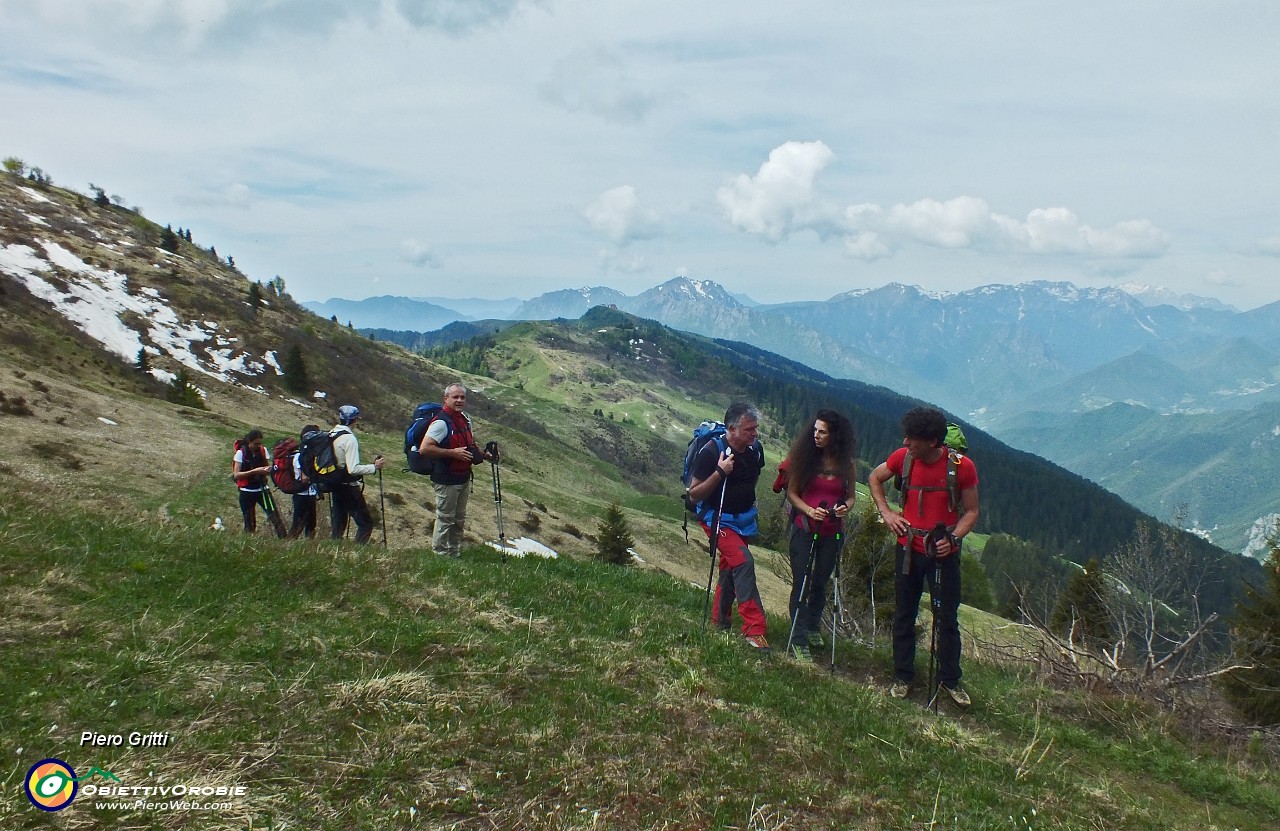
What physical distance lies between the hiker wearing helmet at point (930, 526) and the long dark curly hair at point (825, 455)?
1.36 feet

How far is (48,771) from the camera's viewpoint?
13.7ft

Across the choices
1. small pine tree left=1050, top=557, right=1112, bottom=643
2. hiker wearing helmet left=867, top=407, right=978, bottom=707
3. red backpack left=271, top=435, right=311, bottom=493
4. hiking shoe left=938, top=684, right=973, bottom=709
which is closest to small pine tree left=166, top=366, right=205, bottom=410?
red backpack left=271, top=435, right=311, bottom=493

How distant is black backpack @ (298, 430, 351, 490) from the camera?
1226 centimetres

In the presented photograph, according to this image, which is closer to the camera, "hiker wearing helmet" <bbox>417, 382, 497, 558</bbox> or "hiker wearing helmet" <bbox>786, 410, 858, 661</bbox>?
"hiker wearing helmet" <bbox>786, 410, 858, 661</bbox>

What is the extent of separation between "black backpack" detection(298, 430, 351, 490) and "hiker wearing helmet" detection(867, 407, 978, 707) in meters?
9.28

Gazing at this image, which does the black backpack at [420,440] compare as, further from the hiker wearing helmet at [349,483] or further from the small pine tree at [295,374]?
the small pine tree at [295,374]

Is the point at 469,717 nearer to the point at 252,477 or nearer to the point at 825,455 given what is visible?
the point at 825,455

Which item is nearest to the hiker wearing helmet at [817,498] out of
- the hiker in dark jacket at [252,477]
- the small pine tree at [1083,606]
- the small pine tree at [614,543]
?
the hiker in dark jacket at [252,477]

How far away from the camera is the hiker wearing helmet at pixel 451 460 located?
11.3 meters

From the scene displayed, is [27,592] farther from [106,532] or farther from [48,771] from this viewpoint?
[48,771]

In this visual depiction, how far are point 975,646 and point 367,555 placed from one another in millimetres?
11856

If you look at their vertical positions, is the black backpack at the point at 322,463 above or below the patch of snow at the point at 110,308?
below

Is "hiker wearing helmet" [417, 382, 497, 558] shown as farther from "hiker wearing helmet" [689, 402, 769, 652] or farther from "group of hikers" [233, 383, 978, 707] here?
"group of hikers" [233, 383, 978, 707]

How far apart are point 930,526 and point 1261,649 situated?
1015 inches
